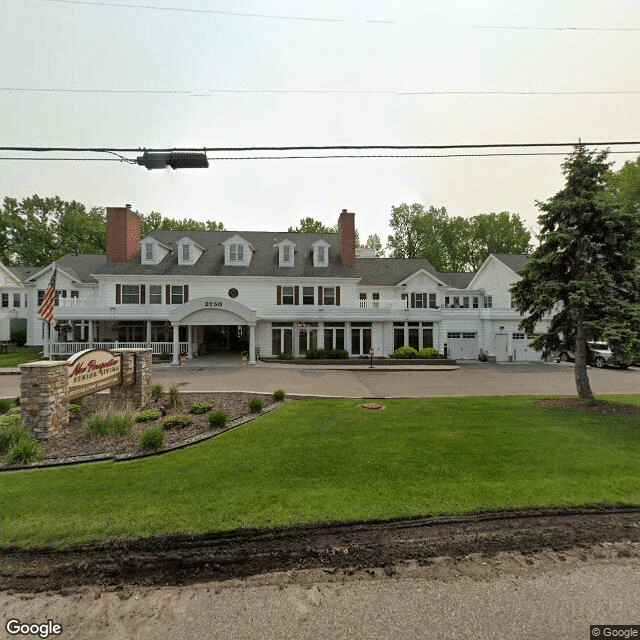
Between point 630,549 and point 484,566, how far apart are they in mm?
2035

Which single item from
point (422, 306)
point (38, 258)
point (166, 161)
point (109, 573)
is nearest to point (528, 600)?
point (109, 573)

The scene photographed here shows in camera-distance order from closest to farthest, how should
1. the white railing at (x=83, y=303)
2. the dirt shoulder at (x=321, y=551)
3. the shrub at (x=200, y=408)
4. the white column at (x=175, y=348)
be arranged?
1. the dirt shoulder at (x=321, y=551)
2. the shrub at (x=200, y=408)
3. the white column at (x=175, y=348)
4. the white railing at (x=83, y=303)

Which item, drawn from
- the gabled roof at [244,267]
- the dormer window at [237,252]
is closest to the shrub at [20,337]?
the gabled roof at [244,267]

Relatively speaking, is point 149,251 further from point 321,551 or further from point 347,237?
point 321,551

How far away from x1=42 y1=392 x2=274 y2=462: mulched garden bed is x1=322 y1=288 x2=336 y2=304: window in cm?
1566

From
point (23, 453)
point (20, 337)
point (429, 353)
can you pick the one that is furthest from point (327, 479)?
point (20, 337)

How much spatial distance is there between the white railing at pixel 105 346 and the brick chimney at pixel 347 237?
49.2 feet

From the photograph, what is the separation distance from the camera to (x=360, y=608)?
3.33m

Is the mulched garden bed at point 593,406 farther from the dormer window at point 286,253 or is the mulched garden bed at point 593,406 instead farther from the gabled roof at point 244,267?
the dormer window at point 286,253

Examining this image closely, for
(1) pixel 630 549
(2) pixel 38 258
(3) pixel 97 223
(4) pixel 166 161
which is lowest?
(1) pixel 630 549

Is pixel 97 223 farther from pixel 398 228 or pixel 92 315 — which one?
pixel 398 228

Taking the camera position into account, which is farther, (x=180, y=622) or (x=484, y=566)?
(x=484, y=566)

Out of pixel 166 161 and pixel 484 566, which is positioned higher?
pixel 166 161

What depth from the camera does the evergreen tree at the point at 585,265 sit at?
35.0ft
